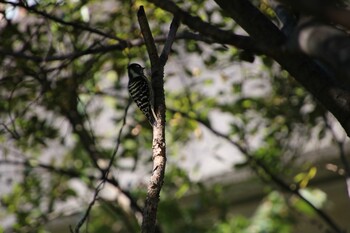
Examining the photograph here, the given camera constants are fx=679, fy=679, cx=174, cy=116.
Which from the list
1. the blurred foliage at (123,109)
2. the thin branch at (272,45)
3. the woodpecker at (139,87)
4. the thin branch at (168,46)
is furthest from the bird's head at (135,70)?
the thin branch at (272,45)

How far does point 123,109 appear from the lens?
5.20m

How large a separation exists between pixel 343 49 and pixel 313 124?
10.5 ft

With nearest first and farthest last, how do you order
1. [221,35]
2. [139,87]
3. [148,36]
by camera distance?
[221,35]
[148,36]
[139,87]

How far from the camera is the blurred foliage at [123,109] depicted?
14.7 ft

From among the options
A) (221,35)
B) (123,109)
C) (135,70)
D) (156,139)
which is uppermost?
(221,35)

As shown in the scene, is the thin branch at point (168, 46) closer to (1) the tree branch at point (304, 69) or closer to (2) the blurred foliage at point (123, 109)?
(1) the tree branch at point (304, 69)

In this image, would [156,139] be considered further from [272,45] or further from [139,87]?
[139,87]

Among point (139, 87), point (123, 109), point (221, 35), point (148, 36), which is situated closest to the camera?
point (221, 35)

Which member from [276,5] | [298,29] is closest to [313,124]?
[276,5]

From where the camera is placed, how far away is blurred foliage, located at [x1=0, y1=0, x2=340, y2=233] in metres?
4.47

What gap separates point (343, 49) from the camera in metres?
1.57

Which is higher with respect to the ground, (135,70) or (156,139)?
(135,70)

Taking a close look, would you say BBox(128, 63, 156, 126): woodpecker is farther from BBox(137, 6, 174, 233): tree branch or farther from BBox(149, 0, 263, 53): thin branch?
BBox(149, 0, 263, 53): thin branch

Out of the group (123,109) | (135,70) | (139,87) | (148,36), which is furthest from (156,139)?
→ (123,109)
